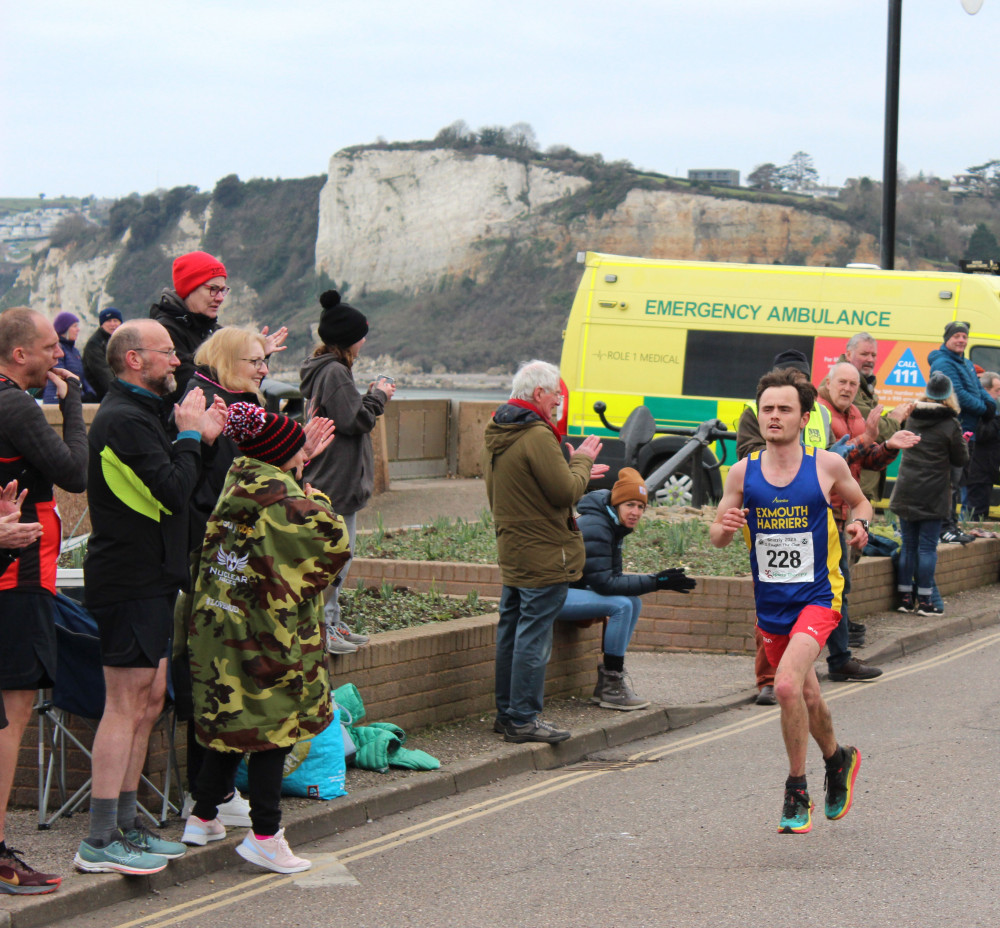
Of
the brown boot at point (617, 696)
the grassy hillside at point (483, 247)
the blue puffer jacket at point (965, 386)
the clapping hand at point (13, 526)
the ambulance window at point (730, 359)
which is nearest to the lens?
the clapping hand at point (13, 526)

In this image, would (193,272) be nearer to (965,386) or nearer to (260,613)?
(260,613)

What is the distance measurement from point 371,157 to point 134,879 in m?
125

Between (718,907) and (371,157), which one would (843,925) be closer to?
(718,907)

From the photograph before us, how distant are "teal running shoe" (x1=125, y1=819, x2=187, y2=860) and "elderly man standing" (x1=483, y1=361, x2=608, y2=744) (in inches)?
93.5

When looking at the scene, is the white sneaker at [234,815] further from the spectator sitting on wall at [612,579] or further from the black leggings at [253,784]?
the spectator sitting on wall at [612,579]

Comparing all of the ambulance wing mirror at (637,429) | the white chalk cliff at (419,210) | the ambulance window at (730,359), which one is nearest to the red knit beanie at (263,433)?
the ambulance wing mirror at (637,429)

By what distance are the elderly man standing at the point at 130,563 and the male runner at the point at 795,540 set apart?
2365 millimetres

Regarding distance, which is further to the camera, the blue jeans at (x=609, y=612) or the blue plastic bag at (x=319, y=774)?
the blue jeans at (x=609, y=612)

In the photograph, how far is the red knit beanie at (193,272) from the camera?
6.16m

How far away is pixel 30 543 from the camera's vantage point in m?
4.59

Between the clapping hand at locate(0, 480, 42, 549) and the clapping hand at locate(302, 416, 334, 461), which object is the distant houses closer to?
the clapping hand at locate(302, 416, 334, 461)

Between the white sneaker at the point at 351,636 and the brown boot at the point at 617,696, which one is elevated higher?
the white sneaker at the point at 351,636

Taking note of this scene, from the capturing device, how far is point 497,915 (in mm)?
4746

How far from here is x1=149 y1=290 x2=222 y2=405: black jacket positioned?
6157 mm
